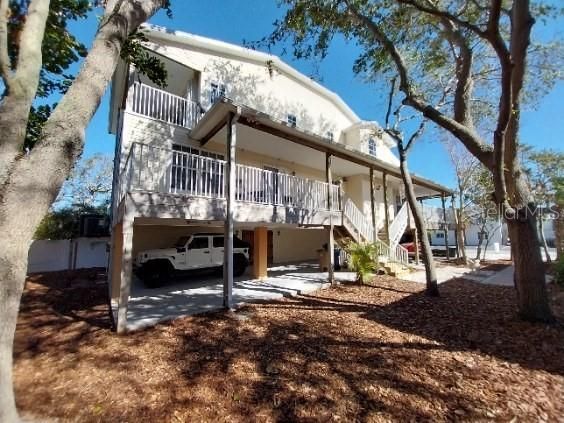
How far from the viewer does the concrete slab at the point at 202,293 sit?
246 inches

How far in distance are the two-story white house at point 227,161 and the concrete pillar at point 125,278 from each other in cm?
2

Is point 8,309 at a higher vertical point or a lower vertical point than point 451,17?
lower

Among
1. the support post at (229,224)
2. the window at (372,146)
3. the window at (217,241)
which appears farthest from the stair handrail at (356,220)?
the window at (372,146)

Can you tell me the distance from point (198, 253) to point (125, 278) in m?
4.50

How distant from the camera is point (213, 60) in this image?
1176 centimetres

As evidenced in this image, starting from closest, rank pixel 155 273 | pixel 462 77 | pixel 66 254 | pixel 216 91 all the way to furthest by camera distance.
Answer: pixel 462 77, pixel 155 273, pixel 216 91, pixel 66 254

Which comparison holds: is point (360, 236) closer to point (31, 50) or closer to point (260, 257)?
point (260, 257)

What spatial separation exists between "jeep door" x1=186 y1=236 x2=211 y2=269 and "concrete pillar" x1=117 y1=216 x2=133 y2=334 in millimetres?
4124

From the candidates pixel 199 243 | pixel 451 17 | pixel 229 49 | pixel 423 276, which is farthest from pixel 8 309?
pixel 229 49

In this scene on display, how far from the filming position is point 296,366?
4.01m

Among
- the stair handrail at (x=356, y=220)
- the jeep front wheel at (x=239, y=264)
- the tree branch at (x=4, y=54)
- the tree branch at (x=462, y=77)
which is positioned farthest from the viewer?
the stair handrail at (x=356, y=220)

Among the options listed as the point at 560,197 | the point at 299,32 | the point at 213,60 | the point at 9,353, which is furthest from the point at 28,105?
the point at 560,197

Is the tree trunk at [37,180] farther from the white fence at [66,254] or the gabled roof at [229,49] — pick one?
the white fence at [66,254]

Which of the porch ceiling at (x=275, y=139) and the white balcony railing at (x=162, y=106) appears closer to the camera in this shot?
the porch ceiling at (x=275, y=139)
